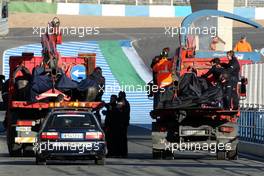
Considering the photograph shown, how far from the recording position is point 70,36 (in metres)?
64.3

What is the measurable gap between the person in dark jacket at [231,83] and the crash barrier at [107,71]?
1725 cm

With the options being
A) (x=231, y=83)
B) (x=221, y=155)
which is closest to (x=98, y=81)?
(x=231, y=83)

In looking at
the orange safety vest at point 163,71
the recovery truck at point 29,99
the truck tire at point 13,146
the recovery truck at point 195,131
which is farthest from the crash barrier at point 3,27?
the recovery truck at point 195,131

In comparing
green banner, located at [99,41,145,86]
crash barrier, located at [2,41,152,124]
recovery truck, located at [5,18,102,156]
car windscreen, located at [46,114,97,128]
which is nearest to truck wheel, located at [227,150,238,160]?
recovery truck, located at [5,18,102,156]

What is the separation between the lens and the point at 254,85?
95.9 feet

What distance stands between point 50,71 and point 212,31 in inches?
584

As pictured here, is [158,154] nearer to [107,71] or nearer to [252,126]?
[252,126]

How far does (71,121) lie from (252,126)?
6717 mm

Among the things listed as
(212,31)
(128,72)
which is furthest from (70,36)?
(212,31)

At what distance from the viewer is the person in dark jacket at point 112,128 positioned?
26219 mm

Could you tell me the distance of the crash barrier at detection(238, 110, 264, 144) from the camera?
Answer: 26.8 metres

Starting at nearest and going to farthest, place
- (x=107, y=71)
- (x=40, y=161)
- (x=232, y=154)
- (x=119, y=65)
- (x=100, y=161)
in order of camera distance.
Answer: (x=40, y=161) < (x=100, y=161) < (x=232, y=154) < (x=107, y=71) < (x=119, y=65)

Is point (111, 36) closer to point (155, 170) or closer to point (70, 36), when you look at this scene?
point (70, 36)

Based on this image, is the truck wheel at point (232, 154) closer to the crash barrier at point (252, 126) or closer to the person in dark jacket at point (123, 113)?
the crash barrier at point (252, 126)
